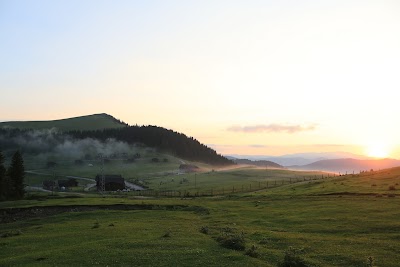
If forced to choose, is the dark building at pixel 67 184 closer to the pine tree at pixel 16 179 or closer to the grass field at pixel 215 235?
the pine tree at pixel 16 179

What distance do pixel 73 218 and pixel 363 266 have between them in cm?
4952

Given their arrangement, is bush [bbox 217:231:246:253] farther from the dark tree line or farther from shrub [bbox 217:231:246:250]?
the dark tree line

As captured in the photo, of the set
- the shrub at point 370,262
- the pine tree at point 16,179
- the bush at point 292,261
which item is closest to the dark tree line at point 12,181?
the pine tree at point 16,179

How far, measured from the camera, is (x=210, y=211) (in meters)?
66.9

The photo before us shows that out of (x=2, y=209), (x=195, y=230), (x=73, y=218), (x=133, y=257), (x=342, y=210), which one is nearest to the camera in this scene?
(x=133, y=257)

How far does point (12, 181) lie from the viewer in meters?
115

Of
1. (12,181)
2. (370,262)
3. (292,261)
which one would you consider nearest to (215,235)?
(292,261)

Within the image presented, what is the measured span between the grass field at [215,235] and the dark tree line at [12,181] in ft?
154

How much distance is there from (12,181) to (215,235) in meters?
92.9

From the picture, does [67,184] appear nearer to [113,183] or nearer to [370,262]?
[113,183]

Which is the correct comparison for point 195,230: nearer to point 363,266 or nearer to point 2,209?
point 363,266

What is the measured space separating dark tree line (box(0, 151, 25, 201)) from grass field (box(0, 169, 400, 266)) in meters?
46.9

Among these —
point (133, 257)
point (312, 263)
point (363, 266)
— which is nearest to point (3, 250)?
point (133, 257)

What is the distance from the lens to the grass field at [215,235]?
32.6m
